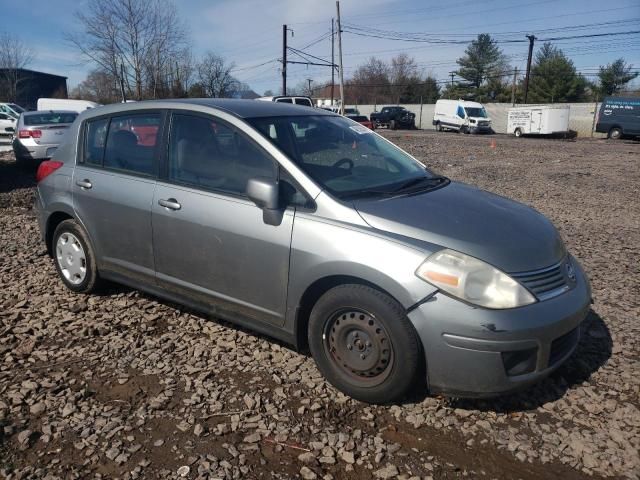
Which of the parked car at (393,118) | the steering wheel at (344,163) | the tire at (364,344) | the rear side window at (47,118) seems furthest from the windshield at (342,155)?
the parked car at (393,118)

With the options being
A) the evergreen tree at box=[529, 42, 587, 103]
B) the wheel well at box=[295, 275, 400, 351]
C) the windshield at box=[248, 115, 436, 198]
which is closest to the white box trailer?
the evergreen tree at box=[529, 42, 587, 103]

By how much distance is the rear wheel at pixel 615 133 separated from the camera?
32.2m

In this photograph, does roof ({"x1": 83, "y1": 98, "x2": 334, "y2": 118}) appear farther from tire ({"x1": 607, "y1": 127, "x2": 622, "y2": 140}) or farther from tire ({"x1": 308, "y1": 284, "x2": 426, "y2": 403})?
tire ({"x1": 607, "y1": 127, "x2": 622, "y2": 140})

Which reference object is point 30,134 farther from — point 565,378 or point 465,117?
point 465,117

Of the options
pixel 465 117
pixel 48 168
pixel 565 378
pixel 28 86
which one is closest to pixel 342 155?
pixel 565 378

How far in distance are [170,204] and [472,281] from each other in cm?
215

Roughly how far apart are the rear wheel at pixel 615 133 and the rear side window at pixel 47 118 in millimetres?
30851

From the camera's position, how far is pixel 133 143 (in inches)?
164

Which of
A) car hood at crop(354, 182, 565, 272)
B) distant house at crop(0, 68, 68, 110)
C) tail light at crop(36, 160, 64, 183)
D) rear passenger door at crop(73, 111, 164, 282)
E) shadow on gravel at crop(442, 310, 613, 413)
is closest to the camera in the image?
car hood at crop(354, 182, 565, 272)

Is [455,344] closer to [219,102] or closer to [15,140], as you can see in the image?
[219,102]

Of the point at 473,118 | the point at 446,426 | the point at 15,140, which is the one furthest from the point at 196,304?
the point at 473,118

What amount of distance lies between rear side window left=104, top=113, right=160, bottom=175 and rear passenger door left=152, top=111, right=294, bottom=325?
0.21 metres

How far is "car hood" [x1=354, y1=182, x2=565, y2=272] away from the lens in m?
2.89

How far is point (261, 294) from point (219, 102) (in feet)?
5.10
